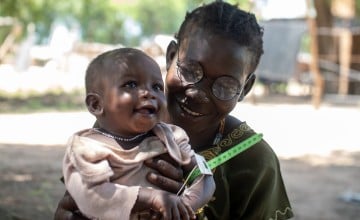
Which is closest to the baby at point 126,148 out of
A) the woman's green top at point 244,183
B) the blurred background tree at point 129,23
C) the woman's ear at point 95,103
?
the woman's ear at point 95,103

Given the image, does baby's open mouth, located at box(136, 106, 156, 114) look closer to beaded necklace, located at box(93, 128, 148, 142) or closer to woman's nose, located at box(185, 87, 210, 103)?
beaded necklace, located at box(93, 128, 148, 142)

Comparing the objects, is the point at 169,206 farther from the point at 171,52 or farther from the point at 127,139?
the point at 171,52

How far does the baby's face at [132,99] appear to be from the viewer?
1.57 metres

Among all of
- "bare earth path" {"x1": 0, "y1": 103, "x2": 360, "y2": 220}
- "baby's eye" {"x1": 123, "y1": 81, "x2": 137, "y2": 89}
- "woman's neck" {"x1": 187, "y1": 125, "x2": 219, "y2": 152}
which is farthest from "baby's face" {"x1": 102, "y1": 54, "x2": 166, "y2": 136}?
"bare earth path" {"x1": 0, "y1": 103, "x2": 360, "y2": 220}

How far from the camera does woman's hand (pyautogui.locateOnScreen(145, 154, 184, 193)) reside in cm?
159

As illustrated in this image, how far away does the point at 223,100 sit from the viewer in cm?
182

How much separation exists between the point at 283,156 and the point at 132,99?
612 cm

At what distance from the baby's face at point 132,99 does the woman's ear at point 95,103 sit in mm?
17

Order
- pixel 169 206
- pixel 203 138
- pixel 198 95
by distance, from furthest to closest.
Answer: pixel 203 138, pixel 198 95, pixel 169 206

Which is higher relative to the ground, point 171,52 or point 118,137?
point 171,52

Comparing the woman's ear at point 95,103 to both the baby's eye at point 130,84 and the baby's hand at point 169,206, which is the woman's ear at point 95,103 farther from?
the baby's hand at point 169,206

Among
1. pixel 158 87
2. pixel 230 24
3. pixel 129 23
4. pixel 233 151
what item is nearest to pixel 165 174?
pixel 158 87

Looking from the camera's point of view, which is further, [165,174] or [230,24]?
[230,24]

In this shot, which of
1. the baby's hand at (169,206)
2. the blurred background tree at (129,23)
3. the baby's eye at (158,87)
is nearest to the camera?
the baby's hand at (169,206)
